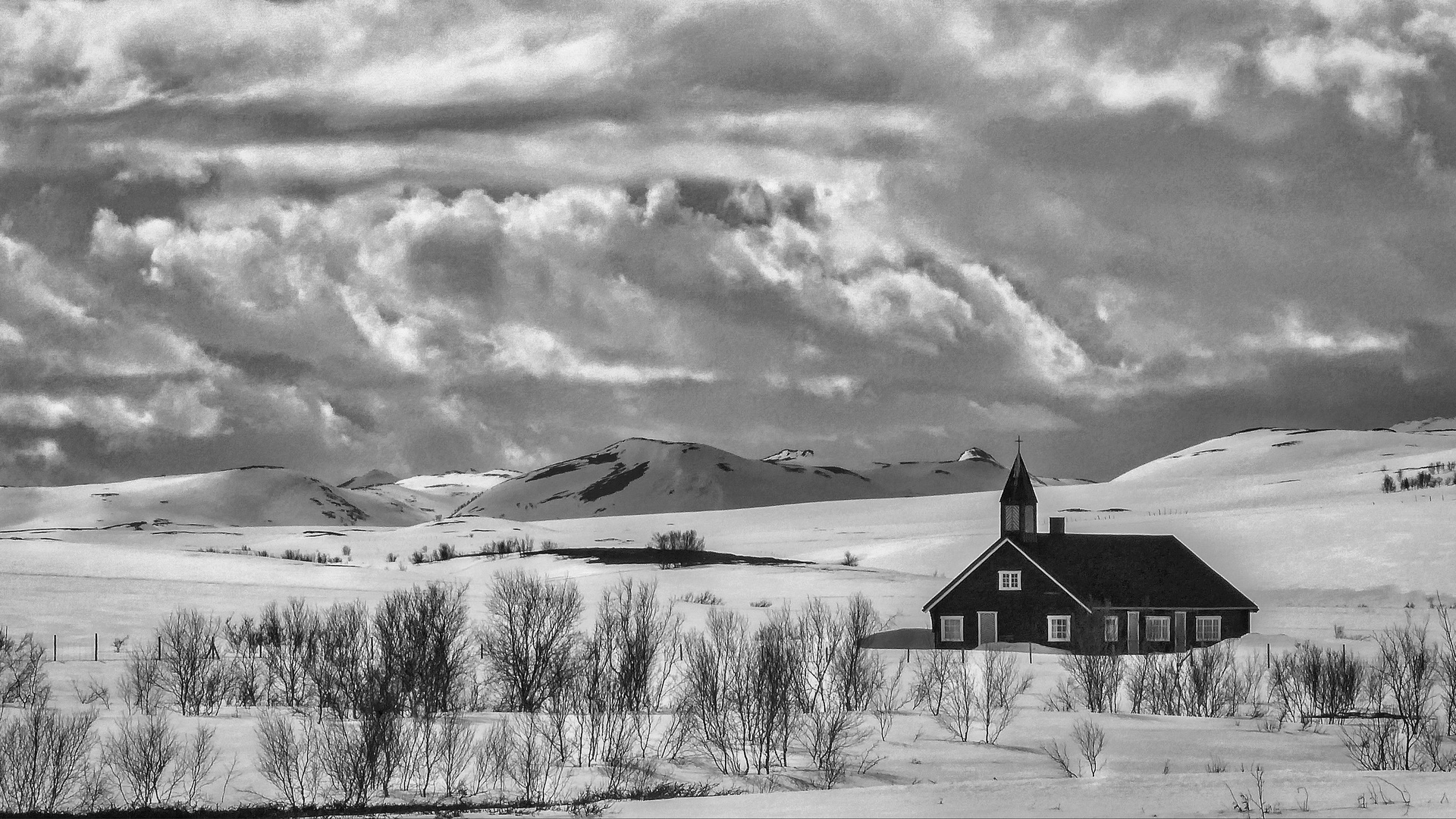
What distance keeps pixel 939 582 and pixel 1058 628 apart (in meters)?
33.6

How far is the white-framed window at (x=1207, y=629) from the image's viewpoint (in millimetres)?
65125

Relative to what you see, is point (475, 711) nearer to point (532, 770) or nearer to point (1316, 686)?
point (532, 770)

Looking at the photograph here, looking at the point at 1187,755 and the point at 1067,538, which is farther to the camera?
the point at 1067,538

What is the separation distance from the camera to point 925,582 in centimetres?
9575

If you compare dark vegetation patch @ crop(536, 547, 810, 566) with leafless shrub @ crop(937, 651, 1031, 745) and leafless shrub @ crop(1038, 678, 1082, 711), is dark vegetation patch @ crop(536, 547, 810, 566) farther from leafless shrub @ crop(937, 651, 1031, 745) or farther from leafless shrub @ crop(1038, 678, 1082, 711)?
leafless shrub @ crop(1038, 678, 1082, 711)

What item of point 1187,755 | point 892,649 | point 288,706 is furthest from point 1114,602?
point 288,706

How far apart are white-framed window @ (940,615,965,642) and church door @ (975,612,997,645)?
60 centimetres

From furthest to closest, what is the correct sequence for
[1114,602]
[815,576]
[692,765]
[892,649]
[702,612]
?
[815,576] → [702,612] → [892,649] → [1114,602] → [692,765]

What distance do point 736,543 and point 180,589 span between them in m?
73.7

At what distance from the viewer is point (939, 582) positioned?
3829 inches

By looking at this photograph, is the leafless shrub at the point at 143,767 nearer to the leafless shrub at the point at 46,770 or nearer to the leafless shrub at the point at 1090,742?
the leafless shrub at the point at 46,770

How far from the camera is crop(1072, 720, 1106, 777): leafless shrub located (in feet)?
122

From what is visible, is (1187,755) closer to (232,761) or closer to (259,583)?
(232,761)

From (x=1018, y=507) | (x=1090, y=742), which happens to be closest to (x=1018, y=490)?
(x=1018, y=507)
